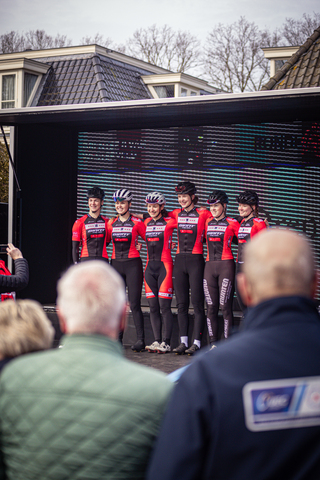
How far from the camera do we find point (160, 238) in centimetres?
809

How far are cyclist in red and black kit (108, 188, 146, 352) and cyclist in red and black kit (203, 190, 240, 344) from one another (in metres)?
1.01

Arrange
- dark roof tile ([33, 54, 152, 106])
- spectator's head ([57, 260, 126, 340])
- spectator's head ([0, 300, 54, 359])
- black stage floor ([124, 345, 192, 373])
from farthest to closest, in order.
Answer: dark roof tile ([33, 54, 152, 106]) < black stage floor ([124, 345, 192, 373]) < spectator's head ([0, 300, 54, 359]) < spectator's head ([57, 260, 126, 340])

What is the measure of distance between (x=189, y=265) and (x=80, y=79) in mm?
14431

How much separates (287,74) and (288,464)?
10520 mm

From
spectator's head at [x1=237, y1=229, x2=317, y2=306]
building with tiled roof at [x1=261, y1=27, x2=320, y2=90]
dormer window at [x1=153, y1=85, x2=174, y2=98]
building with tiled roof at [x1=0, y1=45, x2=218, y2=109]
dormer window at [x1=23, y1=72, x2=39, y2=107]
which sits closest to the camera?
spectator's head at [x1=237, y1=229, x2=317, y2=306]

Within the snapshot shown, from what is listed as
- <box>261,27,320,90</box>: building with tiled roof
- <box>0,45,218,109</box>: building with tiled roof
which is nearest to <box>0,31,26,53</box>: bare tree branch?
<box>0,45,218,109</box>: building with tiled roof

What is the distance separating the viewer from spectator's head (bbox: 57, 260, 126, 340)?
1630mm

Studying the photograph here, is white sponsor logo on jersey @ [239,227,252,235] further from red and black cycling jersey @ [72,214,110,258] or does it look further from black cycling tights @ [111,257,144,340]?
red and black cycling jersey @ [72,214,110,258]

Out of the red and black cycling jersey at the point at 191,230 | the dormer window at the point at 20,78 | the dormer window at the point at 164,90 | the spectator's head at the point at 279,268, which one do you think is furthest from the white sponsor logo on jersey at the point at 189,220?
the dormer window at the point at 164,90

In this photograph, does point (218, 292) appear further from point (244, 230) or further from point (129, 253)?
point (129, 253)

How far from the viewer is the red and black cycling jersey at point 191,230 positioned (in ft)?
26.1

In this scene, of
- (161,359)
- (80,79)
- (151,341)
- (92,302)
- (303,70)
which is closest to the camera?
(92,302)

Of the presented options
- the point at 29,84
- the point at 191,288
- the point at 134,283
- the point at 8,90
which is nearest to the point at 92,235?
the point at 134,283

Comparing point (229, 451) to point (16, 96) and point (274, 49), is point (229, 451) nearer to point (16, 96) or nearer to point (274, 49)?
point (274, 49)
